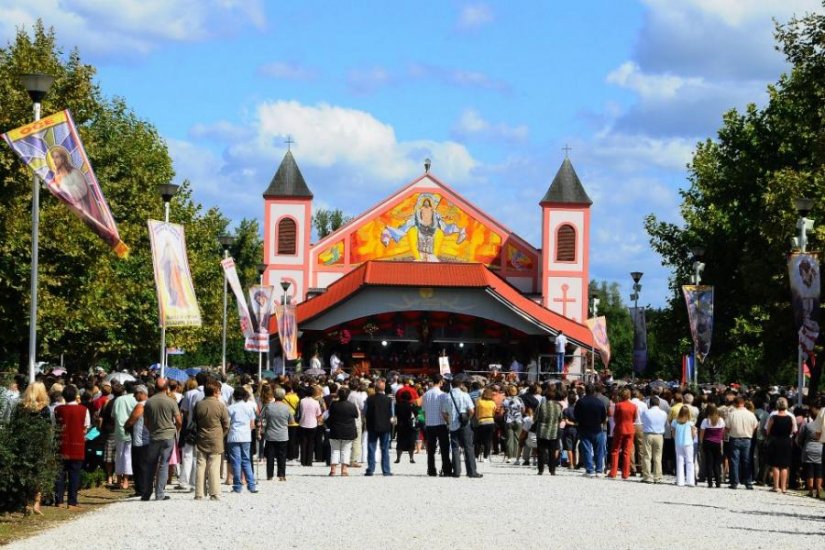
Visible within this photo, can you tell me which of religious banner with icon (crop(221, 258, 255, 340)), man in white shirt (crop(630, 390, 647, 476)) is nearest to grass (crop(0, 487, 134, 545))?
man in white shirt (crop(630, 390, 647, 476))

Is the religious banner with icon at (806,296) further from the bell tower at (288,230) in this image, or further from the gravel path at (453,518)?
the bell tower at (288,230)

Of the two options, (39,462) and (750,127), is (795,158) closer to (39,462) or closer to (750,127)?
(750,127)

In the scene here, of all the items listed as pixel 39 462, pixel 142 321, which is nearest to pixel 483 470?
pixel 39 462

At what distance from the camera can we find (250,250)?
9531 cm

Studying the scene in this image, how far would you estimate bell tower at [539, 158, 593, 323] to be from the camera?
7350 cm

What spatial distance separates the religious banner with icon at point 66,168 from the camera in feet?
60.3

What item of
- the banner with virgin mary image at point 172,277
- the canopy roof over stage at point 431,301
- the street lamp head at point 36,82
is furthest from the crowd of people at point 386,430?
the canopy roof over stage at point 431,301

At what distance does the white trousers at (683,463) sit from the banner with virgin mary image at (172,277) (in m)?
8.34

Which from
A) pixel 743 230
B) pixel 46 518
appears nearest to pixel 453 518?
pixel 46 518

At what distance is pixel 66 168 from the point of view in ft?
61.8

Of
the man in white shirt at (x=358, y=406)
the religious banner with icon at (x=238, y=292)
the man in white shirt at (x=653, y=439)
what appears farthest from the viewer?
the religious banner with icon at (x=238, y=292)

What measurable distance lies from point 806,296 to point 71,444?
1254 centimetres

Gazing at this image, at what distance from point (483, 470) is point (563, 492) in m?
5.41

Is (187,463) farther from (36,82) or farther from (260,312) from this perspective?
(260,312)
